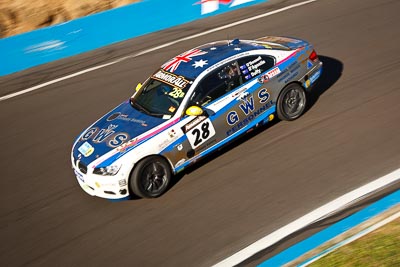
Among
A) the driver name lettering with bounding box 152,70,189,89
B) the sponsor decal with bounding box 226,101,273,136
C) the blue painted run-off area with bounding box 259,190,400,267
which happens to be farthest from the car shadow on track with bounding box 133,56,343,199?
the blue painted run-off area with bounding box 259,190,400,267

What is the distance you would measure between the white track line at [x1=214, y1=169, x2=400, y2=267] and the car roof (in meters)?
2.87

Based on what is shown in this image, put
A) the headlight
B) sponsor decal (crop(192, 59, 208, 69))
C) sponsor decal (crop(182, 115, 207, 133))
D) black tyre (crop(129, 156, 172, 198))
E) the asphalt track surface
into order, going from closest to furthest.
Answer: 1. the asphalt track surface
2. the headlight
3. black tyre (crop(129, 156, 172, 198))
4. sponsor decal (crop(182, 115, 207, 133))
5. sponsor decal (crop(192, 59, 208, 69))

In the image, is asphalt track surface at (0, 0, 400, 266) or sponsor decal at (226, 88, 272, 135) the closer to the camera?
asphalt track surface at (0, 0, 400, 266)

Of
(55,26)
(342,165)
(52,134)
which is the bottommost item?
(342,165)

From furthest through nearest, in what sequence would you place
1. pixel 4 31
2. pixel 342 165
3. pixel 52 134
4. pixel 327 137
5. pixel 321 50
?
pixel 4 31
pixel 321 50
pixel 52 134
pixel 327 137
pixel 342 165

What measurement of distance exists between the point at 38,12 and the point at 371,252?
11.2 metres

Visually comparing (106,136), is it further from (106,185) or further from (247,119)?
(247,119)

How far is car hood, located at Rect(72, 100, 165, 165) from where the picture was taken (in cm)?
823

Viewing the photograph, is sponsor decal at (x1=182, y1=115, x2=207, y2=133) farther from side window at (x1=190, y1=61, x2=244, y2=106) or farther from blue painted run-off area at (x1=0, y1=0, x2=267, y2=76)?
blue painted run-off area at (x1=0, y1=0, x2=267, y2=76)

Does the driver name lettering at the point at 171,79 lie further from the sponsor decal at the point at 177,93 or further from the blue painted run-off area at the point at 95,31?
the blue painted run-off area at the point at 95,31

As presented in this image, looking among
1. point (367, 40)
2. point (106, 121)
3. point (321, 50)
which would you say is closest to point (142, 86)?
point (106, 121)

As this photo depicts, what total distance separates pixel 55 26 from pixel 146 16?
2392 millimetres

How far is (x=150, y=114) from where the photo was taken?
28.6 ft

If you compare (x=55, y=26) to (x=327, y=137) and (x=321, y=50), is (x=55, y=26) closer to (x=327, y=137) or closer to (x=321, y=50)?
(x=321, y=50)
